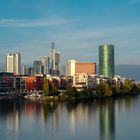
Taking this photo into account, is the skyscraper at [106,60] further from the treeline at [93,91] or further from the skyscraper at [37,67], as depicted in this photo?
the treeline at [93,91]

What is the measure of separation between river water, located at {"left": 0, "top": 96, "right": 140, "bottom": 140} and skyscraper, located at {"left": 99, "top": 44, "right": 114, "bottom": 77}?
82.6 feet

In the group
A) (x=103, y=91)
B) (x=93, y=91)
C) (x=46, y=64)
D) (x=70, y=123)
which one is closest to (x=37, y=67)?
(x=46, y=64)

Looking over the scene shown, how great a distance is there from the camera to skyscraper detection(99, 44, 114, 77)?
3803cm

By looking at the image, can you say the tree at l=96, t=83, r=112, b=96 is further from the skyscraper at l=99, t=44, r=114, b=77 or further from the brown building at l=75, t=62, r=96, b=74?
the skyscraper at l=99, t=44, r=114, b=77

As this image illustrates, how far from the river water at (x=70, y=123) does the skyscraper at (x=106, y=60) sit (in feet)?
82.6

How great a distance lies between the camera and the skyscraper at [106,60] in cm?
3803

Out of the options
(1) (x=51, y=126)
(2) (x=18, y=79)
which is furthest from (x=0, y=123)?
(2) (x=18, y=79)

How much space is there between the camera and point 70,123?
957 cm

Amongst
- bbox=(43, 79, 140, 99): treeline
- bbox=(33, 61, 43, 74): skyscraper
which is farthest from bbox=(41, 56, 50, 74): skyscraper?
bbox=(43, 79, 140, 99): treeline

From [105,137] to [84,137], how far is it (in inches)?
14.0

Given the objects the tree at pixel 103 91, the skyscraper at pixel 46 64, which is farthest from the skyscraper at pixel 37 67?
the tree at pixel 103 91

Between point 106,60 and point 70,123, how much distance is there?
2858cm

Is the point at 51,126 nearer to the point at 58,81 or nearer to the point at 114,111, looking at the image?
the point at 114,111

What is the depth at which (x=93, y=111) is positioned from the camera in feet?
39.6
